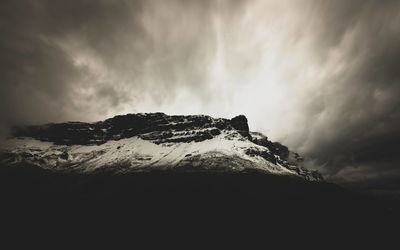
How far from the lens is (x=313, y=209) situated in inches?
4584

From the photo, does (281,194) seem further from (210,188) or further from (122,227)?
(122,227)

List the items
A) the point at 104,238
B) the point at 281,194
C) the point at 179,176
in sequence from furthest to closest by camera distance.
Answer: the point at 179,176
the point at 281,194
the point at 104,238

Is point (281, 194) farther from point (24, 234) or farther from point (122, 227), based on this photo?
point (24, 234)

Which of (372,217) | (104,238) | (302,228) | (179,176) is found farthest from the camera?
(179,176)

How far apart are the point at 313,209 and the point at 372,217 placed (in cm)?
2844

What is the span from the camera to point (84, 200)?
5615 inches

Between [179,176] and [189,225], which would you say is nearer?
[189,225]

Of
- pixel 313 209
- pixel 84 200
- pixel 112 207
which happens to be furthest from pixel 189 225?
pixel 84 200

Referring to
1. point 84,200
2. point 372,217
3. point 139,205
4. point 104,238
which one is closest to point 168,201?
point 139,205

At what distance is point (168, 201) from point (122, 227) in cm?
3461

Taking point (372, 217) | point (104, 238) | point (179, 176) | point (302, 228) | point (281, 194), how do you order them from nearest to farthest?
point (104, 238)
point (302, 228)
point (372, 217)
point (281, 194)
point (179, 176)

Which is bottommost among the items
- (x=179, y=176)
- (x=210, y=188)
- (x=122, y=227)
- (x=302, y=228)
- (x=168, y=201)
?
(x=122, y=227)

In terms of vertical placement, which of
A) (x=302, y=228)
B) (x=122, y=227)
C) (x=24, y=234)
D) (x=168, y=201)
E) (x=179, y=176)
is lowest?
(x=24, y=234)

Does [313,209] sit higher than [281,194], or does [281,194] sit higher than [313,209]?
[281,194]
